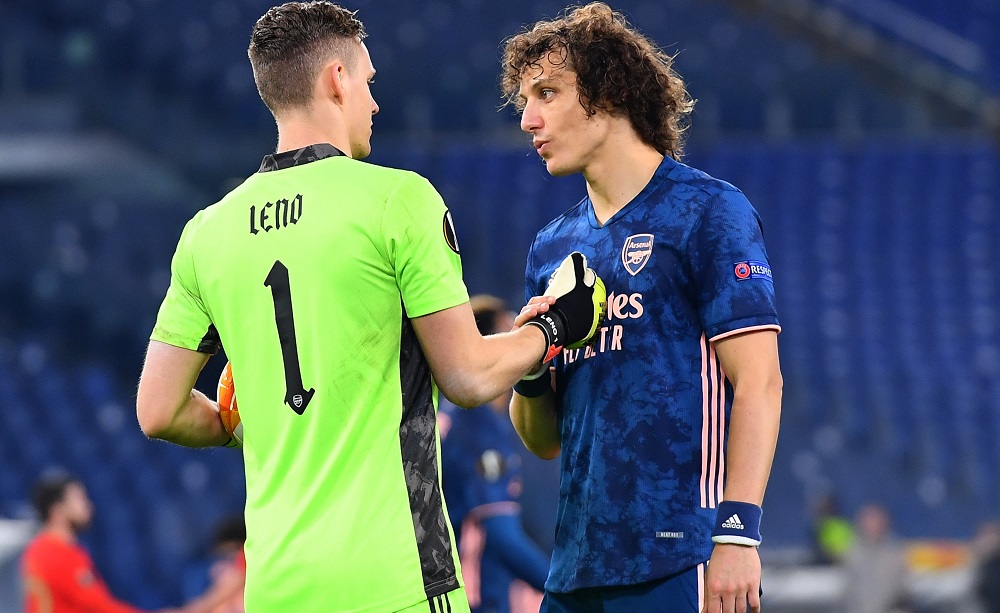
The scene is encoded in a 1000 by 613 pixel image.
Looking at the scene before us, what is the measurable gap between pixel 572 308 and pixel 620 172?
417 mm

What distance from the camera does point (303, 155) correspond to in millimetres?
2656

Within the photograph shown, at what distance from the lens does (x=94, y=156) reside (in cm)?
1245

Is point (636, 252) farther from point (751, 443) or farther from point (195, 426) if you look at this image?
point (195, 426)

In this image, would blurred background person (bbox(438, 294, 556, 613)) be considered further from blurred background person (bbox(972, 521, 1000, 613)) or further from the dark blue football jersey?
blurred background person (bbox(972, 521, 1000, 613))

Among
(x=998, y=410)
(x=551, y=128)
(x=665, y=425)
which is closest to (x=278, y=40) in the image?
(x=551, y=128)

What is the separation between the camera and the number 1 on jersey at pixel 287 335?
Answer: 256 centimetres

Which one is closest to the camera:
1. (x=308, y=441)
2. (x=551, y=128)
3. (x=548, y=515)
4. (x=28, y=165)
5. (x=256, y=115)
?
(x=308, y=441)

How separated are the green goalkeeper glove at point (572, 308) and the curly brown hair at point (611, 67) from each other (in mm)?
402

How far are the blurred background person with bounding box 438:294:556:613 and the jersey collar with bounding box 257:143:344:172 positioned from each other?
7.19 ft

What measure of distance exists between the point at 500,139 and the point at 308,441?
11.6m

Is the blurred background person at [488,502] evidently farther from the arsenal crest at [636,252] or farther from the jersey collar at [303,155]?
the jersey collar at [303,155]

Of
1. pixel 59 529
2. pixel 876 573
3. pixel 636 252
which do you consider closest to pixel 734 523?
pixel 636 252

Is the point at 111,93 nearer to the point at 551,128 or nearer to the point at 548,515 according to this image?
the point at 548,515

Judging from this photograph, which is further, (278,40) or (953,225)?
(953,225)
